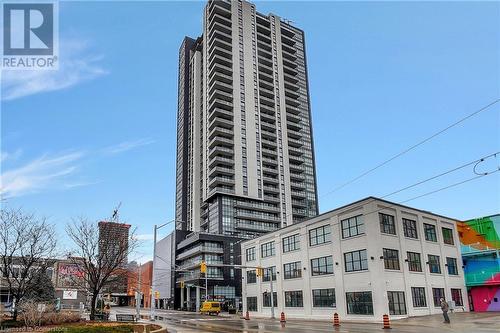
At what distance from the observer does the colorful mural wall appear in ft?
145

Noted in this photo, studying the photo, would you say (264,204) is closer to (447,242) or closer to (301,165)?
(301,165)

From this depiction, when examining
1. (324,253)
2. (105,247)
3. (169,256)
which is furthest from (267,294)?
(169,256)

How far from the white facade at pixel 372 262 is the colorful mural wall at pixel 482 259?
1277 millimetres

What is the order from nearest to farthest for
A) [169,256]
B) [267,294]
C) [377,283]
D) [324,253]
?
[377,283] < [324,253] < [267,294] < [169,256]

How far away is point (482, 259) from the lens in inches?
1848

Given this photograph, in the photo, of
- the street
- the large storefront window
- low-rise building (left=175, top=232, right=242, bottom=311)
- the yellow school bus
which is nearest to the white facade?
the large storefront window

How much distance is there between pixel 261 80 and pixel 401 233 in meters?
101

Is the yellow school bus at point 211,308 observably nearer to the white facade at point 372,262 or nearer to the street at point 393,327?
the white facade at point 372,262

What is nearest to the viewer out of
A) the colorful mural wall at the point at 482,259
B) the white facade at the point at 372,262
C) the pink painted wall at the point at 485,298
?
the white facade at the point at 372,262

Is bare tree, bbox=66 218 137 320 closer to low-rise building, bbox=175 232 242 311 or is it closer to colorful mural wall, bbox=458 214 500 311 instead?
colorful mural wall, bbox=458 214 500 311

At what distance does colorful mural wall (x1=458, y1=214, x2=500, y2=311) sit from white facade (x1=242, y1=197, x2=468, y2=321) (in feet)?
4.19

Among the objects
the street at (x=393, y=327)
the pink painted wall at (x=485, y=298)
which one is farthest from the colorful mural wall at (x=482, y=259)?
the street at (x=393, y=327)

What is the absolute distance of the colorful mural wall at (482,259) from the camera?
44.2 m

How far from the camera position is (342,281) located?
4219 cm
